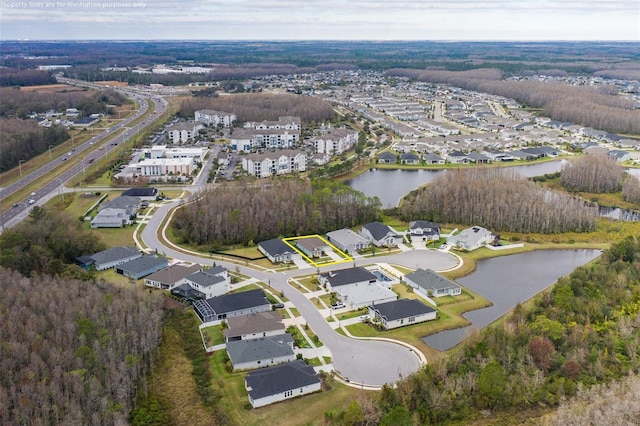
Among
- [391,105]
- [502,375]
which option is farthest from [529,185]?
[391,105]

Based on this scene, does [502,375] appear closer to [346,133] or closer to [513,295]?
[513,295]

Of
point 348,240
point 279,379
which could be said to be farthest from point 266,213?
point 279,379

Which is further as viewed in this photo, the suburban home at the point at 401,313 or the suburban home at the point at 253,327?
the suburban home at the point at 401,313

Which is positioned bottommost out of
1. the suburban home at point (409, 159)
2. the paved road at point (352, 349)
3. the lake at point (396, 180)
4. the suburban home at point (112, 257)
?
the paved road at point (352, 349)

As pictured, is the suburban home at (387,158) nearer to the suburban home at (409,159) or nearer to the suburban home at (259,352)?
Answer: the suburban home at (409,159)

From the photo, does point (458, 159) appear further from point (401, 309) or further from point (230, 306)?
point (230, 306)

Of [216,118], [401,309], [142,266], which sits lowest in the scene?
[401,309]

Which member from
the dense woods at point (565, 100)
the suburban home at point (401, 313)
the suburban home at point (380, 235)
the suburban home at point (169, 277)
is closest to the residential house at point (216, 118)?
the suburban home at point (380, 235)
